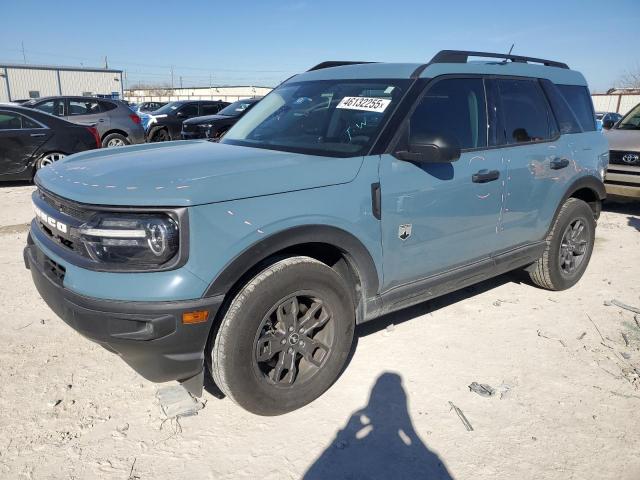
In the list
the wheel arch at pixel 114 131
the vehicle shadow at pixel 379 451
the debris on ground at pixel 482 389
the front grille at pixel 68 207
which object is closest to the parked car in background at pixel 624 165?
the debris on ground at pixel 482 389

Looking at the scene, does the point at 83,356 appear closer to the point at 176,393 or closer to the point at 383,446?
the point at 176,393

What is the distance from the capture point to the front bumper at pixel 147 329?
219 cm

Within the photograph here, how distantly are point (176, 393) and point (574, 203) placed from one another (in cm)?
369

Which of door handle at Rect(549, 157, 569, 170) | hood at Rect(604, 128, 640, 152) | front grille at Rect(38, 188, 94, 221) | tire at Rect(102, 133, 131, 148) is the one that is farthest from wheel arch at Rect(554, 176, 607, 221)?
tire at Rect(102, 133, 131, 148)

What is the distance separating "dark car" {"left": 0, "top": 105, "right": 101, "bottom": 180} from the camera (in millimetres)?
8391

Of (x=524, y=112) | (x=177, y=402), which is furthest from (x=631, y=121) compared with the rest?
(x=177, y=402)

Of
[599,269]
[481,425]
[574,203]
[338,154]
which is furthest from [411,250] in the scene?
[599,269]

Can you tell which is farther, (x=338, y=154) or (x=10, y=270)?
(x=10, y=270)

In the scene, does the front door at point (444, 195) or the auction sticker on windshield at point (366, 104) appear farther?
the auction sticker on windshield at point (366, 104)

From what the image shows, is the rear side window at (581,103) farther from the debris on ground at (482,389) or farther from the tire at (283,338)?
the tire at (283,338)

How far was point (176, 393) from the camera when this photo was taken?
291cm

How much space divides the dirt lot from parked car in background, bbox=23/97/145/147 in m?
8.83

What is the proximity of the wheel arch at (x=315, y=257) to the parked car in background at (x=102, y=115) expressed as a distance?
34.0ft

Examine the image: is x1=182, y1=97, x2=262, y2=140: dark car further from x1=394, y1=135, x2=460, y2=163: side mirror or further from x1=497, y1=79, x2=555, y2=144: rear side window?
x1=394, y1=135, x2=460, y2=163: side mirror
